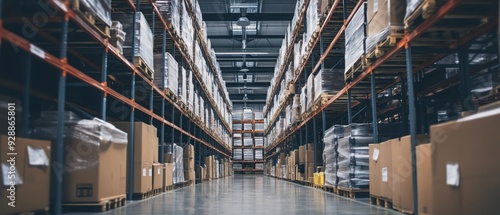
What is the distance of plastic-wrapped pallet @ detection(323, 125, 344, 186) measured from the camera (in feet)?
27.4

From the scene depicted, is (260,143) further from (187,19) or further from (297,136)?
(187,19)

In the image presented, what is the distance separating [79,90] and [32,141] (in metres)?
3.92

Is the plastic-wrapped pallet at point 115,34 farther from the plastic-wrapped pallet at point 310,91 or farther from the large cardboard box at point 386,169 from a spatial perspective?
the plastic-wrapped pallet at point 310,91

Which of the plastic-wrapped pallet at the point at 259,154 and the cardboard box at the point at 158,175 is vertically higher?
the plastic-wrapped pallet at the point at 259,154

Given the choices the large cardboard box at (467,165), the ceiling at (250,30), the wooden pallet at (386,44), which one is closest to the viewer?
the large cardboard box at (467,165)

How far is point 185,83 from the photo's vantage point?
11438 millimetres

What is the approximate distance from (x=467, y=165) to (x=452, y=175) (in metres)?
0.21

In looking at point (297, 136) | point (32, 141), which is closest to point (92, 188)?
point (32, 141)

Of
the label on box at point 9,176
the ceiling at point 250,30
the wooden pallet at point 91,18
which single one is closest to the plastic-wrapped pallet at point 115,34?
the wooden pallet at point 91,18

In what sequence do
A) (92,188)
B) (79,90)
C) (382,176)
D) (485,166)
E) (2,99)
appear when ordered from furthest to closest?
(79,90), (382,176), (92,188), (2,99), (485,166)

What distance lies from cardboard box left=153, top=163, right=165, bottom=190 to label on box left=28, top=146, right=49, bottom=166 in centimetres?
409

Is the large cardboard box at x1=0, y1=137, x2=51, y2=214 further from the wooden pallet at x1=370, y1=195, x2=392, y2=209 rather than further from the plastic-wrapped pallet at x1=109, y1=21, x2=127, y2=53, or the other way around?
the wooden pallet at x1=370, y1=195, x2=392, y2=209

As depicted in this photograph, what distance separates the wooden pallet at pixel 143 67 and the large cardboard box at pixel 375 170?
155 inches

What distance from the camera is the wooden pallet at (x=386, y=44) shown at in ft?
17.8
